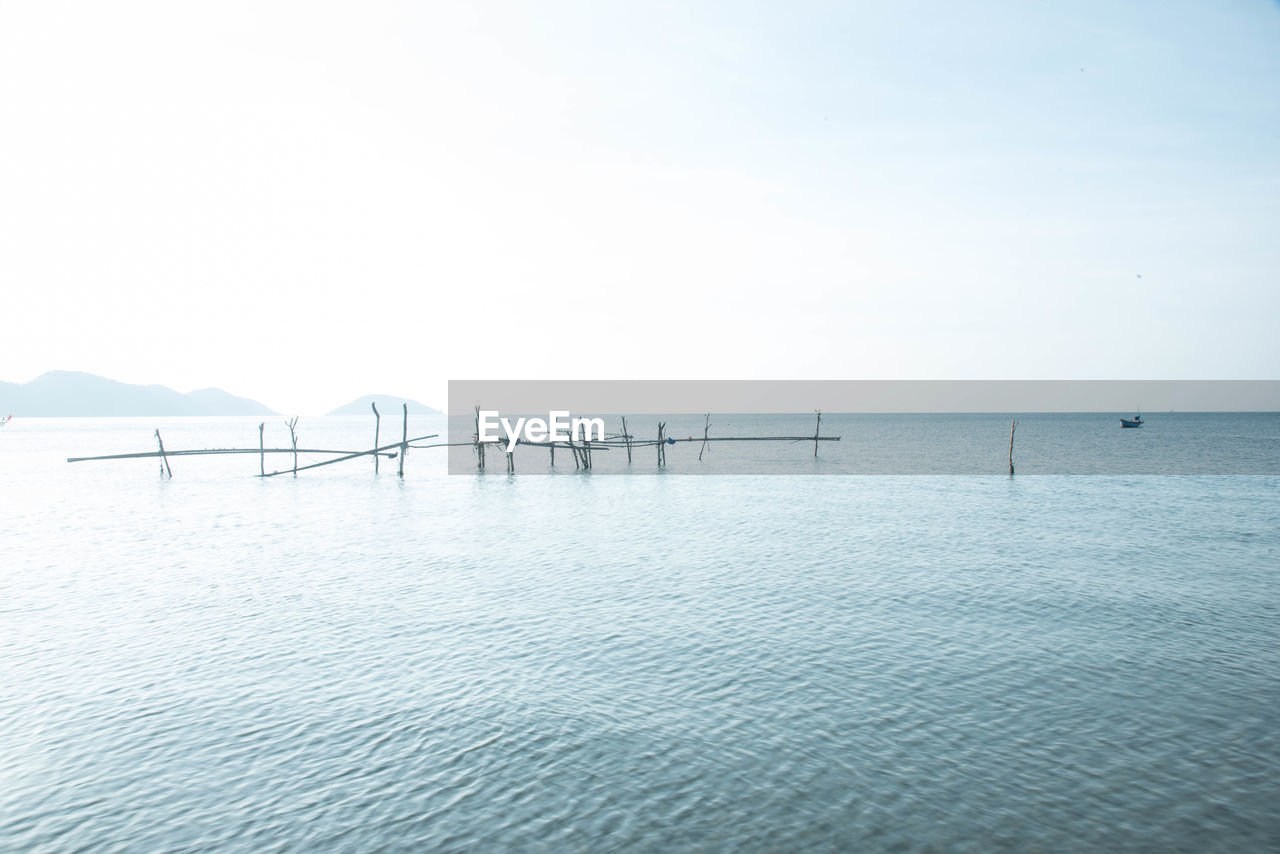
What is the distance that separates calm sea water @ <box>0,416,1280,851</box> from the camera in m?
8.40

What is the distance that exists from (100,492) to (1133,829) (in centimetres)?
5167

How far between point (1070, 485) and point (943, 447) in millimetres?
46714

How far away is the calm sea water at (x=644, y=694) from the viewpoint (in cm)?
840

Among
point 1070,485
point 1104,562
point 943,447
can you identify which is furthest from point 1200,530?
point 943,447

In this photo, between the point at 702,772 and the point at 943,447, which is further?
the point at 943,447

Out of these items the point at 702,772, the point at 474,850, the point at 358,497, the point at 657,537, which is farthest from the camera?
the point at 358,497

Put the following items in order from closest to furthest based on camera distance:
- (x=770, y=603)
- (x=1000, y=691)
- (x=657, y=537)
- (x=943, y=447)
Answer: (x=1000, y=691) → (x=770, y=603) → (x=657, y=537) → (x=943, y=447)

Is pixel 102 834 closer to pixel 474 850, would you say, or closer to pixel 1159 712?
pixel 474 850

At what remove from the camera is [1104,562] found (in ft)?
73.5

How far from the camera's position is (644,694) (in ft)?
39.2

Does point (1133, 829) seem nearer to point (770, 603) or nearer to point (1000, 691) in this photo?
point (1000, 691)

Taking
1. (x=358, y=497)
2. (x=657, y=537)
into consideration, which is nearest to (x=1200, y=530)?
(x=657, y=537)

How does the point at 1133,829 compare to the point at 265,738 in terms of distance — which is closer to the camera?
the point at 1133,829

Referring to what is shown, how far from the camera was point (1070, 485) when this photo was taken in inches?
1784
